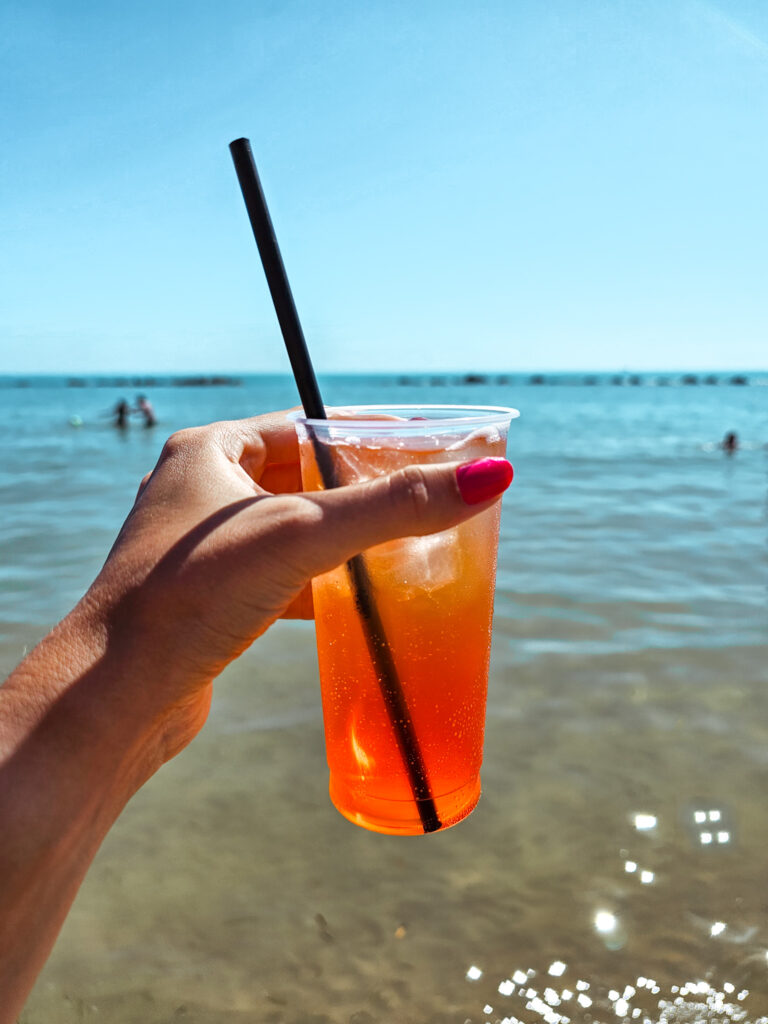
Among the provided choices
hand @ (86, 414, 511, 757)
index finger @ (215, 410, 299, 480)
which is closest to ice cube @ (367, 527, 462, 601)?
hand @ (86, 414, 511, 757)

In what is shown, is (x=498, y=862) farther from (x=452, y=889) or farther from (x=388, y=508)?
(x=388, y=508)

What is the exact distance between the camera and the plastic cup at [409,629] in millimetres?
1483

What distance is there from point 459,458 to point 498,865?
181cm

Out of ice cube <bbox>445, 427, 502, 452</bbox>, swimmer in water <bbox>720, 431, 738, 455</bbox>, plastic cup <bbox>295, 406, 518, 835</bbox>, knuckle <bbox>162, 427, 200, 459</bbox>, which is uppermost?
knuckle <bbox>162, 427, 200, 459</bbox>

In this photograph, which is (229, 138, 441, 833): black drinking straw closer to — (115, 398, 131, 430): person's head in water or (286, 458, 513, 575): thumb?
(286, 458, 513, 575): thumb

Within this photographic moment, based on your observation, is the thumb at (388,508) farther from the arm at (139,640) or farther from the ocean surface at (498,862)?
the ocean surface at (498,862)

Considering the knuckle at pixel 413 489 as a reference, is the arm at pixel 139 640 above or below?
below

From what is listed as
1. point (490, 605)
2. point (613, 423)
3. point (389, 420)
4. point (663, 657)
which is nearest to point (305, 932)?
point (490, 605)

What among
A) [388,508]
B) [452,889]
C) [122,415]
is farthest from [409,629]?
[122,415]

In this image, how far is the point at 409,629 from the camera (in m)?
1.52

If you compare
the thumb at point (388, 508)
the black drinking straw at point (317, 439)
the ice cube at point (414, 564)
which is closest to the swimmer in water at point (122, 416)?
the black drinking straw at point (317, 439)

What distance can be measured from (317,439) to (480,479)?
355 mm

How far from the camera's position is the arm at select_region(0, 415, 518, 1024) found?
132 cm

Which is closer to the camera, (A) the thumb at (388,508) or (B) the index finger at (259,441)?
(A) the thumb at (388,508)
